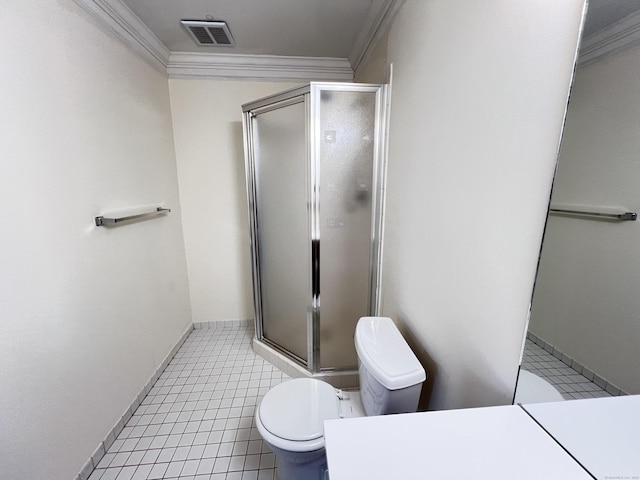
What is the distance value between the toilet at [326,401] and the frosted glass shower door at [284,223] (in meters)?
0.64

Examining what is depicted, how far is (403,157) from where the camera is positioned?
4.26ft

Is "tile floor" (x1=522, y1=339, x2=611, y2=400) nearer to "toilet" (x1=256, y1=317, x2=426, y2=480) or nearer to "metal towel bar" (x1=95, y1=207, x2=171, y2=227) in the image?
"toilet" (x1=256, y1=317, x2=426, y2=480)

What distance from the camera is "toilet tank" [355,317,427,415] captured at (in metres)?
0.89

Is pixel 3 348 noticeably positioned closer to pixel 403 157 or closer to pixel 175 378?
pixel 175 378

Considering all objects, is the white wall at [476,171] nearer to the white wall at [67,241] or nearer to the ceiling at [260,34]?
the ceiling at [260,34]

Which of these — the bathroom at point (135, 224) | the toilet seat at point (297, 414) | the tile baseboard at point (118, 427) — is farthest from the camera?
the tile baseboard at point (118, 427)

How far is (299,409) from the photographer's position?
3.81 ft

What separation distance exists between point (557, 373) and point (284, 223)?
1525mm

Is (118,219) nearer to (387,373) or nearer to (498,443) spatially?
(387,373)

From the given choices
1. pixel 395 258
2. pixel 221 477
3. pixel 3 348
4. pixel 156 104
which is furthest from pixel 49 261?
pixel 395 258

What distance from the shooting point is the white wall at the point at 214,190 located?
2217 mm

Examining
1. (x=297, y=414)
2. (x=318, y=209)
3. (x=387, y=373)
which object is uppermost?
(x=318, y=209)

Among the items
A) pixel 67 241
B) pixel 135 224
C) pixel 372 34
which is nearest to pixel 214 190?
pixel 135 224

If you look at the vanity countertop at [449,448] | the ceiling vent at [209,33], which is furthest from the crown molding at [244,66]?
the vanity countertop at [449,448]
